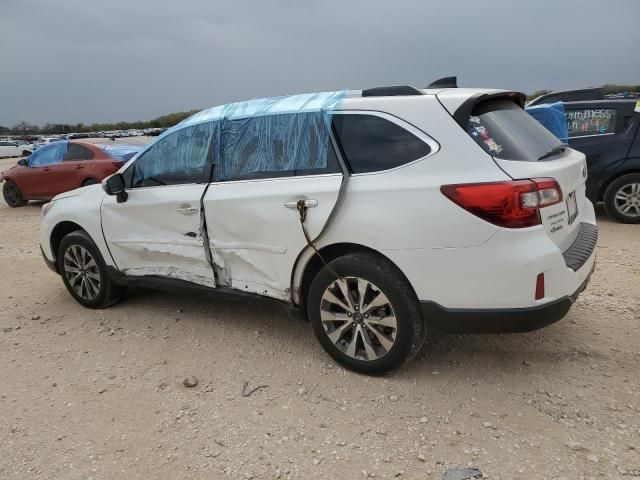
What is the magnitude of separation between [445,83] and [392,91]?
773mm

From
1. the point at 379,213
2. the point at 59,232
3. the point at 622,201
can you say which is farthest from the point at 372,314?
the point at 622,201

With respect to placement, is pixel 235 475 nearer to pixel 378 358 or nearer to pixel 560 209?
pixel 378 358

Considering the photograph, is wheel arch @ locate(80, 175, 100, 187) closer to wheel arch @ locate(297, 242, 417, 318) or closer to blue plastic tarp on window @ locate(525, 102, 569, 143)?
A: blue plastic tarp on window @ locate(525, 102, 569, 143)

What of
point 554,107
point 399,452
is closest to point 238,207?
point 399,452

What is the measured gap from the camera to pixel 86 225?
15.3 ft

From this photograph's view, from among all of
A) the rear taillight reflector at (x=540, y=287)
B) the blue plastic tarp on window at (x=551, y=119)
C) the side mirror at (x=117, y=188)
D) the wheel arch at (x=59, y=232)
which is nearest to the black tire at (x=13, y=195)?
the wheel arch at (x=59, y=232)

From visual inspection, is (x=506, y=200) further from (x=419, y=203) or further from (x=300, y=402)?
(x=300, y=402)

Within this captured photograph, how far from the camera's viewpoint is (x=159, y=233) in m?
4.15

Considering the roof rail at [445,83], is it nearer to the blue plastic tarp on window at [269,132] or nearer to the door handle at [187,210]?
the blue plastic tarp on window at [269,132]

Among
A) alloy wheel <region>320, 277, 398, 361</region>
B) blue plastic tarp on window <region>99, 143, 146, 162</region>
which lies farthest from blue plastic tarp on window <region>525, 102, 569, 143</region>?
blue plastic tarp on window <region>99, 143, 146, 162</region>

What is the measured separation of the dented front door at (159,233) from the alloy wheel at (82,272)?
1.24 feet

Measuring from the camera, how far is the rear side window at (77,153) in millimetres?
10617

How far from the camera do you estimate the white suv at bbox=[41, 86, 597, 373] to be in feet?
9.16

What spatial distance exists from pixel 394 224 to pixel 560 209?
911 millimetres
